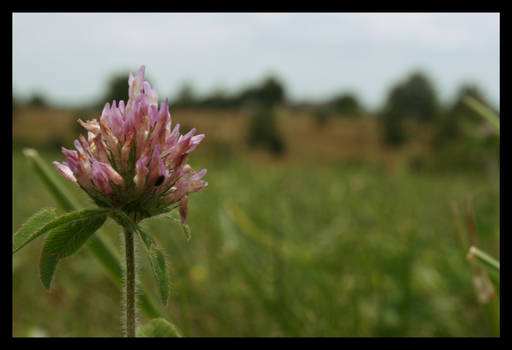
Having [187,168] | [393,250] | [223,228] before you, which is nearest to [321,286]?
[393,250]

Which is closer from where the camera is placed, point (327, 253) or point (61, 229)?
point (61, 229)

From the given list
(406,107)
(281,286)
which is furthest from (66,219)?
(406,107)

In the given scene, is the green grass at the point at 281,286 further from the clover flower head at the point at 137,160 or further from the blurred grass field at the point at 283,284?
the clover flower head at the point at 137,160

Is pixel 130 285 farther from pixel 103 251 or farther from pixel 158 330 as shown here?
pixel 103 251

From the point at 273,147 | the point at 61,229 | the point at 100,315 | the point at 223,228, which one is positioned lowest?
the point at 100,315

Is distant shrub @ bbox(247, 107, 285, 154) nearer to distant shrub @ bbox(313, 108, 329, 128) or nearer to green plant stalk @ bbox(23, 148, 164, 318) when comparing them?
distant shrub @ bbox(313, 108, 329, 128)

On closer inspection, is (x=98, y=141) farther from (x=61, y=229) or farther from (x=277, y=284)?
(x=277, y=284)

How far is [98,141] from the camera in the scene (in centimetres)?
41

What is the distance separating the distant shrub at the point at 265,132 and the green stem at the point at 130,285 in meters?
16.2

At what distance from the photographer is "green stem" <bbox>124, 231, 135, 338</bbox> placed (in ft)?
1.12

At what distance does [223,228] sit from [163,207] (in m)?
1.20

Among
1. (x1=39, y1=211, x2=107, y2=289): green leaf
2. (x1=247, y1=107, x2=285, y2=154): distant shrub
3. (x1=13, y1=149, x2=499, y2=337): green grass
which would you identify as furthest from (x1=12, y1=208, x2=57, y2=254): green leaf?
(x1=247, y1=107, x2=285, y2=154): distant shrub
